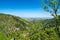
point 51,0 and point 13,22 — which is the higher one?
point 51,0

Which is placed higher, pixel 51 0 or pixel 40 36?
pixel 51 0

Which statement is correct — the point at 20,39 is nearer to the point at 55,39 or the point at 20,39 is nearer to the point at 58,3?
the point at 55,39

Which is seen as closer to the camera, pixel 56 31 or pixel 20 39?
pixel 56 31

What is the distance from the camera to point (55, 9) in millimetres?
36969

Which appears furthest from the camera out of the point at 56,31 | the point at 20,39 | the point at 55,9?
the point at 20,39

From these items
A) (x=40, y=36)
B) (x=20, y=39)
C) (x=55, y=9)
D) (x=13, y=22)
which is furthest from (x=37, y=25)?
(x=13, y=22)

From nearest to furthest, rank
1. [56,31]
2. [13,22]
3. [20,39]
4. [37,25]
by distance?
[56,31], [20,39], [37,25], [13,22]

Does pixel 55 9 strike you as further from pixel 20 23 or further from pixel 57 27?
pixel 20 23

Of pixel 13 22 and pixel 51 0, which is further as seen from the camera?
pixel 13 22

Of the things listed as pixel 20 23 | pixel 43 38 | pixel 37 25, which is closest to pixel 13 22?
pixel 20 23

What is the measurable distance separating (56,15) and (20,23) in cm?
12608

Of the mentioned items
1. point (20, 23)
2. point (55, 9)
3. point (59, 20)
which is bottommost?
point (20, 23)

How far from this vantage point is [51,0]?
3762 centimetres

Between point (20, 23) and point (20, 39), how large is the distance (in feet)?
370
